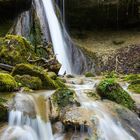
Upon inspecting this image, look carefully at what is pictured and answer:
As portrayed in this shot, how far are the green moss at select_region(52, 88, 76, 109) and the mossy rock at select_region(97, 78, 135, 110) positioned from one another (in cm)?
113

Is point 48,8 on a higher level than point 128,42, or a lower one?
higher

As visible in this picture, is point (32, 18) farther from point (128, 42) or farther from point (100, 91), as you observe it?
point (100, 91)

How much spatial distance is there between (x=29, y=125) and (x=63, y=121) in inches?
26.8

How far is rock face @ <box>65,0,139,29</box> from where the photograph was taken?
72.8 feet

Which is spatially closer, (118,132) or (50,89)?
(118,132)

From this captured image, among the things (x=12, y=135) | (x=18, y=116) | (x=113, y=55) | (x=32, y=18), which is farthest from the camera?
(x=113, y=55)

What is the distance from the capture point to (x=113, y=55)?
68.3 feet

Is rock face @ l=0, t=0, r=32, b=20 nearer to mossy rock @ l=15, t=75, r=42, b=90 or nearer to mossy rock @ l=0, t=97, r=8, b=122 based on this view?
mossy rock @ l=15, t=75, r=42, b=90

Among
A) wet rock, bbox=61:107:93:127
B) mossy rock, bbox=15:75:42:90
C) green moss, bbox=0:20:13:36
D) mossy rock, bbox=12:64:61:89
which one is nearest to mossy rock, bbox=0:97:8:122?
wet rock, bbox=61:107:93:127

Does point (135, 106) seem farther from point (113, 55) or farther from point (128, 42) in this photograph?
point (128, 42)

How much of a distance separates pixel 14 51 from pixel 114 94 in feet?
14.9

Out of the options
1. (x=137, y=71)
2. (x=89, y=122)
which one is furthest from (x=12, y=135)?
(x=137, y=71)

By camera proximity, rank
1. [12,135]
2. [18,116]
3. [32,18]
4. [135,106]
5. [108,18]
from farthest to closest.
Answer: [108,18], [32,18], [135,106], [18,116], [12,135]

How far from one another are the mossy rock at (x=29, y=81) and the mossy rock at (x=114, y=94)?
1.55 meters
